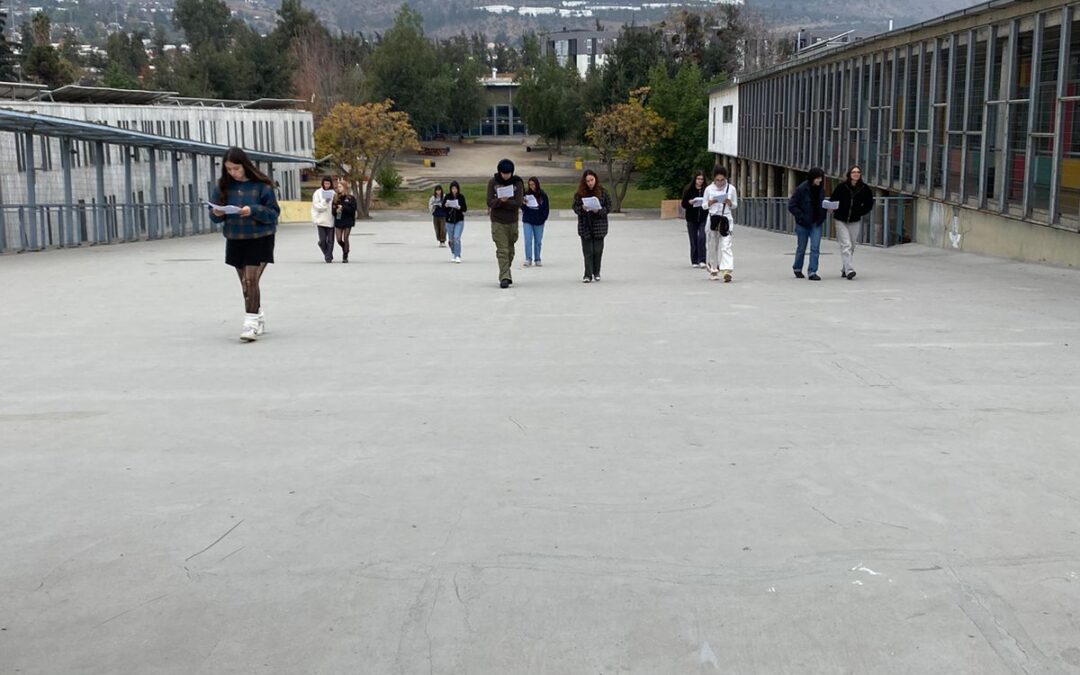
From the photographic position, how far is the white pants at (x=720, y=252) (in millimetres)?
17297

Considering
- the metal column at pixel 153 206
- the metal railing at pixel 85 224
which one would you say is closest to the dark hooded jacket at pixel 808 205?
the metal railing at pixel 85 224

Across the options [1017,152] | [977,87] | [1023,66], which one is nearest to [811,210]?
[1017,152]

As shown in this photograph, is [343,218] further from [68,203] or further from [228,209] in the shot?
[228,209]

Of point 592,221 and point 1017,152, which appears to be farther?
point 1017,152

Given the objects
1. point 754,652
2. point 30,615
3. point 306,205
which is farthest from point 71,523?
point 306,205

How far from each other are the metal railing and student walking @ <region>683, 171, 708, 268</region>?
13560 mm

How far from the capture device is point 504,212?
670 inches

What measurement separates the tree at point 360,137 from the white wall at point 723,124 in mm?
17215

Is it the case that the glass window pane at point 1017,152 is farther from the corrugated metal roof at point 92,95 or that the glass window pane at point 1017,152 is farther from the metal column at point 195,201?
the corrugated metal roof at point 92,95

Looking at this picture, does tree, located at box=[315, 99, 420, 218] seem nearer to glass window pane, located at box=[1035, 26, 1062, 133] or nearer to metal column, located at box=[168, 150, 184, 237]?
metal column, located at box=[168, 150, 184, 237]

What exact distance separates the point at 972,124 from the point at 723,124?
149 feet

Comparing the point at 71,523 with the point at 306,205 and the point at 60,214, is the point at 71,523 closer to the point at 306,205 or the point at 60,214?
the point at 60,214

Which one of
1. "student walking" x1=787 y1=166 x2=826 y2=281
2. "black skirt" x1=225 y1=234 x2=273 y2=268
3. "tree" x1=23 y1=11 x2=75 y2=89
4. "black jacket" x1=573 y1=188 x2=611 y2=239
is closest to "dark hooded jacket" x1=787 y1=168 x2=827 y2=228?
"student walking" x1=787 y1=166 x2=826 y2=281

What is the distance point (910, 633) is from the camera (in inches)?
171
